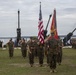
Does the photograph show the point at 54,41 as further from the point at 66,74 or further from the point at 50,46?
the point at 66,74

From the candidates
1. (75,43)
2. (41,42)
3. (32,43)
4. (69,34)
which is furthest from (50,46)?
(69,34)

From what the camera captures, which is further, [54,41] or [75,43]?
[75,43]

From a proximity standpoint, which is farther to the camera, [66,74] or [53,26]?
[53,26]

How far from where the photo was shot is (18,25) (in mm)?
50688

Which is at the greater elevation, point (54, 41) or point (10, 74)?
point (54, 41)

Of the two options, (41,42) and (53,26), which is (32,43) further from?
(53,26)

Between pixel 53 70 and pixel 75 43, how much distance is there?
3245 centimetres

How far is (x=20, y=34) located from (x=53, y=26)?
94.7ft

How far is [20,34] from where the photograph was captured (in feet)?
168

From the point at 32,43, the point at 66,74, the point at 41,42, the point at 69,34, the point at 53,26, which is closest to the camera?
the point at 66,74

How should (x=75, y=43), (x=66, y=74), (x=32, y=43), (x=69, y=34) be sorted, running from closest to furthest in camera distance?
(x=66, y=74) < (x=32, y=43) < (x=75, y=43) < (x=69, y=34)

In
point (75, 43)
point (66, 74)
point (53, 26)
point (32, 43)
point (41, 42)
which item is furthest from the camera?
point (75, 43)

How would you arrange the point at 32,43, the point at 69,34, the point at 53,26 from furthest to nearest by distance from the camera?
1. the point at 69,34
2. the point at 53,26
3. the point at 32,43

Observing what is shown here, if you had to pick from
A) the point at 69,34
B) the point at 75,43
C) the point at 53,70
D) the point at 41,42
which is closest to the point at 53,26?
the point at 41,42
